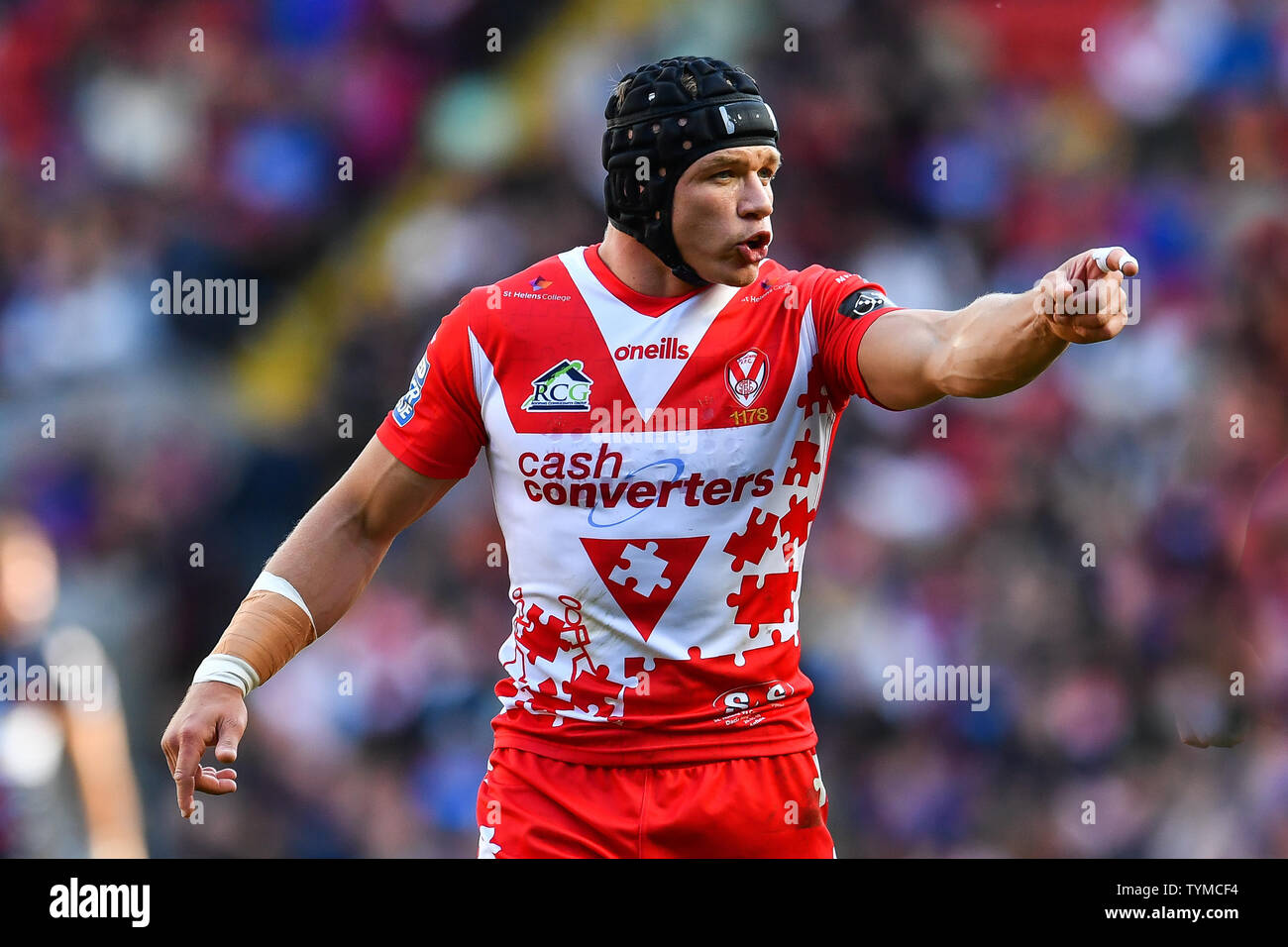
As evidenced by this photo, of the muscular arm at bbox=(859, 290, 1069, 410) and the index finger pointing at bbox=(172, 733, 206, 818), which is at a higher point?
the muscular arm at bbox=(859, 290, 1069, 410)

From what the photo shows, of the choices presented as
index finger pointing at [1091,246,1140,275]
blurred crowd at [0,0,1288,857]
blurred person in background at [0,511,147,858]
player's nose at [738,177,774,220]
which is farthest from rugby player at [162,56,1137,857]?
blurred person in background at [0,511,147,858]

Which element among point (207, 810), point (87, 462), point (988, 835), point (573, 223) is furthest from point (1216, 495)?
point (87, 462)

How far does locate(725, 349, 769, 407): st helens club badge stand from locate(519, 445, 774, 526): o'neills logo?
20cm

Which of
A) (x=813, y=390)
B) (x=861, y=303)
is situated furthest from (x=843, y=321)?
(x=813, y=390)

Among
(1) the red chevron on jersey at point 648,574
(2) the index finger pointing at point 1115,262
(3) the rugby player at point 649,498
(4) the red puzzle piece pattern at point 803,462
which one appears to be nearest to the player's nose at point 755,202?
(3) the rugby player at point 649,498

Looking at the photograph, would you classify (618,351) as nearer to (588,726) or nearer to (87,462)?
(588,726)

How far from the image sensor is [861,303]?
144 inches

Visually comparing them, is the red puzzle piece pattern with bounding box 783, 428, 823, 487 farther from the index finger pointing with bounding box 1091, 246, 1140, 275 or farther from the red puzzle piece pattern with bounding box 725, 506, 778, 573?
the index finger pointing with bounding box 1091, 246, 1140, 275

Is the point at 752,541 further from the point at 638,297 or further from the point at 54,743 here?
the point at 54,743

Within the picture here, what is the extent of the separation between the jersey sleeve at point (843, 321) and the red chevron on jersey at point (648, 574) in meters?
0.55

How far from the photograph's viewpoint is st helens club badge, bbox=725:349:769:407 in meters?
3.70

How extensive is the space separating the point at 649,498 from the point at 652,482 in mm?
43

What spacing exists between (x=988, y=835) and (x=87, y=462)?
4852 mm

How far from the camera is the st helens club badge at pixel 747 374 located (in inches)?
146
